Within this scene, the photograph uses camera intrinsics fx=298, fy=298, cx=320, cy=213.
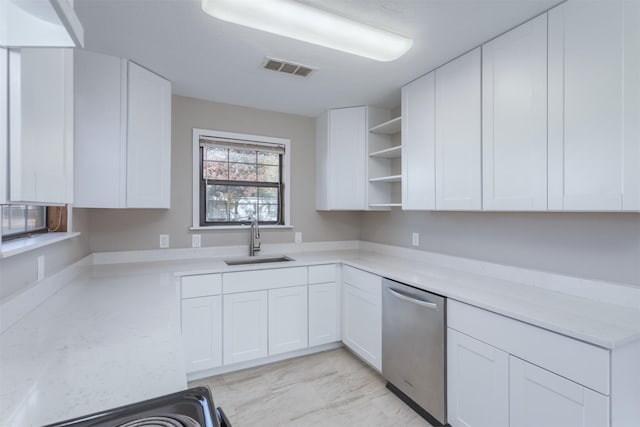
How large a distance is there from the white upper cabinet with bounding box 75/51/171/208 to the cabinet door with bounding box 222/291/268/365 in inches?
38.9

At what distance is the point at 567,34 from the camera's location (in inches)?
58.3

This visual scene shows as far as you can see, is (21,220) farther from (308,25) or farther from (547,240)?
(547,240)

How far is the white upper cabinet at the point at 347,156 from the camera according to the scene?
10.0 feet

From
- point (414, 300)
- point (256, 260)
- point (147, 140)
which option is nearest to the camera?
point (414, 300)

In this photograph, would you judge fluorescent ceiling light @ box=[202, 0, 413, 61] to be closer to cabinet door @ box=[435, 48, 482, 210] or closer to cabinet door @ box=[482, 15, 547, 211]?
cabinet door @ box=[435, 48, 482, 210]

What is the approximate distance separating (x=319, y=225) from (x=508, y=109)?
85.0 inches

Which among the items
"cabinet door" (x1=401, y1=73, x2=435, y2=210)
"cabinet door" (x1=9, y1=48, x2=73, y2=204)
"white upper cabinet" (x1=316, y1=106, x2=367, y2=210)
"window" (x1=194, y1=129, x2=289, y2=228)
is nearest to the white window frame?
"window" (x1=194, y1=129, x2=289, y2=228)

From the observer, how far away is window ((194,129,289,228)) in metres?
2.93

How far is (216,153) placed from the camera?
299 centimetres

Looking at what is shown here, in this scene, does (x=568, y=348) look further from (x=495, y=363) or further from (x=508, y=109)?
(x=508, y=109)

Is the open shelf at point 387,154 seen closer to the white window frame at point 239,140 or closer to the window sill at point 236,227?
the white window frame at point 239,140

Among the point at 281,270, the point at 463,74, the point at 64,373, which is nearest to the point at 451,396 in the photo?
the point at 281,270

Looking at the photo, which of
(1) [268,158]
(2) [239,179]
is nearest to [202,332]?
(2) [239,179]

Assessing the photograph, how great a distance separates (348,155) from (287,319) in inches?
66.7
